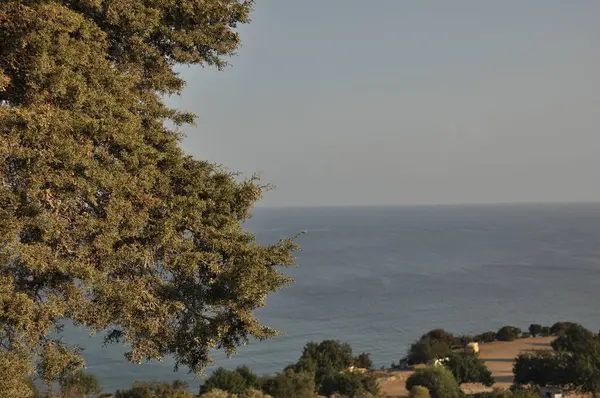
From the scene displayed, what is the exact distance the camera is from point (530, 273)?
363 feet

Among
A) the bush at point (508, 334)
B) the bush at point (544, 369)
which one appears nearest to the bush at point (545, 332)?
the bush at point (508, 334)

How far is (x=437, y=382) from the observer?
105 feet

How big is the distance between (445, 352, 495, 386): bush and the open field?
1293 millimetres

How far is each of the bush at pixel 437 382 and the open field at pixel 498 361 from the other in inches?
109

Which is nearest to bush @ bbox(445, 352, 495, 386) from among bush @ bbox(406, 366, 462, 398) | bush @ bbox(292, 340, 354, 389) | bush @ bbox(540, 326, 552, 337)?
bush @ bbox(406, 366, 462, 398)

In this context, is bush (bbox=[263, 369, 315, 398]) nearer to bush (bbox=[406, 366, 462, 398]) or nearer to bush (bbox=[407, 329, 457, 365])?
bush (bbox=[406, 366, 462, 398])

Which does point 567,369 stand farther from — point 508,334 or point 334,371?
point 508,334

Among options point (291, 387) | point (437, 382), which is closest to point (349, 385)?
point (291, 387)

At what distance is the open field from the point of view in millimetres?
38000

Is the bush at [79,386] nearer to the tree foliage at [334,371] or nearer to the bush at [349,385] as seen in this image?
the tree foliage at [334,371]

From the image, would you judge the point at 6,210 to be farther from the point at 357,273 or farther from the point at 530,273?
the point at 530,273

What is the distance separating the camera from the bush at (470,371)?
36938 mm

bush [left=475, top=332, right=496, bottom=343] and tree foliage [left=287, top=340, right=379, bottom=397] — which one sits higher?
tree foliage [left=287, top=340, right=379, bottom=397]

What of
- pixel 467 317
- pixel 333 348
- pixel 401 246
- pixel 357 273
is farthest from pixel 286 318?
pixel 401 246
